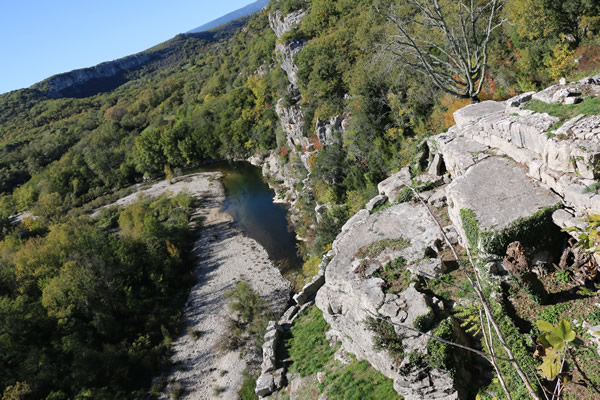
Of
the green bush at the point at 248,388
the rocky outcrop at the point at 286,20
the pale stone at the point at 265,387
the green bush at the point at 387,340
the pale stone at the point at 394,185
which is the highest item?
the rocky outcrop at the point at 286,20

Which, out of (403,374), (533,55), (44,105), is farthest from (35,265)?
(44,105)

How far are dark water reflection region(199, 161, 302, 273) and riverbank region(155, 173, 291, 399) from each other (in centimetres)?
104

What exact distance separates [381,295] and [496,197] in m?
4.59

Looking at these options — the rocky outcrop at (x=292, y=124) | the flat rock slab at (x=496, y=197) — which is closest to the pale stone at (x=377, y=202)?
Result: the flat rock slab at (x=496, y=197)

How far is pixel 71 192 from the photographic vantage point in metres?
58.6

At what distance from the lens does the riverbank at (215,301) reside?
1723cm

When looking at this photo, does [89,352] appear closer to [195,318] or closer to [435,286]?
[195,318]

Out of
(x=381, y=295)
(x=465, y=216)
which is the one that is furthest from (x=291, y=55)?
(x=381, y=295)

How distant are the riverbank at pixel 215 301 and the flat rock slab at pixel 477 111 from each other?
1510 cm

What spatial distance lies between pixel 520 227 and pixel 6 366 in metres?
24.1

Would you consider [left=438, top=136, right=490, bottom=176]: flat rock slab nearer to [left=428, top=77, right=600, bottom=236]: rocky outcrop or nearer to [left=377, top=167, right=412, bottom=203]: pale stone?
[left=428, top=77, right=600, bottom=236]: rocky outcrop

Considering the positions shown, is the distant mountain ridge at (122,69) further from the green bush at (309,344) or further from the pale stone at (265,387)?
the pale stone at (265,387)

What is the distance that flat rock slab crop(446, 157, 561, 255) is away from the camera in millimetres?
8594

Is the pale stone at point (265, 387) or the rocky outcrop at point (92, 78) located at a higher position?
the rocky outcrop at point (92, 78)
